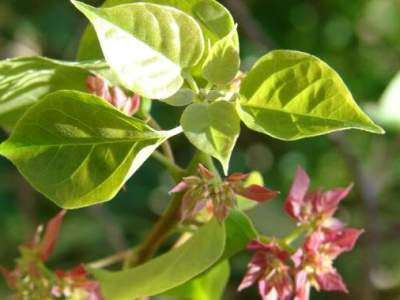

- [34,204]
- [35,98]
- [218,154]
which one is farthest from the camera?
[34,204]

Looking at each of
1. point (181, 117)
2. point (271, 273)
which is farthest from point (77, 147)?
point (271, 273)

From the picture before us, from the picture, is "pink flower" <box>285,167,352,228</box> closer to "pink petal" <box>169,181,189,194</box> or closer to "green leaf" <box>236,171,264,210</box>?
"green leaf" <box>236,171,264,210</box>

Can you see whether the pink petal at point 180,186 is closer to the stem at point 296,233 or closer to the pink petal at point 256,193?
the pink petal at point 256,193

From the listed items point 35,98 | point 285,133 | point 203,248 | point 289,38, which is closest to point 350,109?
point 285,133

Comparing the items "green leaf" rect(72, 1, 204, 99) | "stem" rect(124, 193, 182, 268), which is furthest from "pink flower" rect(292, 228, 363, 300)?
"green leaf" rect(72, 1, 204, 99)

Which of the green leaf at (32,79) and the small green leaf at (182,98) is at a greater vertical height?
the small green leaf at (182,98)

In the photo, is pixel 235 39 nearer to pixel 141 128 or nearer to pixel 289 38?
pixel 141 128

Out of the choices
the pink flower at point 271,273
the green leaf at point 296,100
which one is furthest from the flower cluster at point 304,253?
the green leaf at point 296,100
